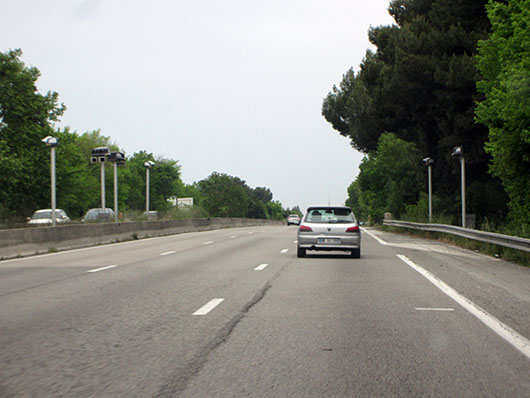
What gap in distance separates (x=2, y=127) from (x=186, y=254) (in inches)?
1444

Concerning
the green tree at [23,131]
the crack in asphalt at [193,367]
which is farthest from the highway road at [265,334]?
the green tree at [23,131]

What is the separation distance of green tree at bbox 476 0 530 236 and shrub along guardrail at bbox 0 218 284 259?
15.8 m

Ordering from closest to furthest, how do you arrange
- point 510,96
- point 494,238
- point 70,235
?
point 494,238, point 70,235, point 510,96

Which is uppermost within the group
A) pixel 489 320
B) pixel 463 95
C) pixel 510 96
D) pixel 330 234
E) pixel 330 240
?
pixel 463 95

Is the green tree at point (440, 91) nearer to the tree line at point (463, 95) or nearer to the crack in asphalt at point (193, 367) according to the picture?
the tree line at point (463, 95)

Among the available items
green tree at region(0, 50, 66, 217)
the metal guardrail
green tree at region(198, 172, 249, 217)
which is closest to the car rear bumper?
the metal guardrail

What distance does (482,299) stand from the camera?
9805 mm

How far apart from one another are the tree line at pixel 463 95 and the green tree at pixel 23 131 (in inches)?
1003

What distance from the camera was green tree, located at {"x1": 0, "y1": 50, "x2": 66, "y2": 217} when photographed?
5128 cm

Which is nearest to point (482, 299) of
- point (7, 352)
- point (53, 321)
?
point (53, 321)

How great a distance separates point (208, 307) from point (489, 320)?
3496 millimetres

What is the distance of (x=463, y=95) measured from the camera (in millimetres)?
34906

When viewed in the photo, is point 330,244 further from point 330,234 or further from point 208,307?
point 208,307

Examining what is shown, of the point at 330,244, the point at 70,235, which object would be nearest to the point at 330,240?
the point at 330,244
